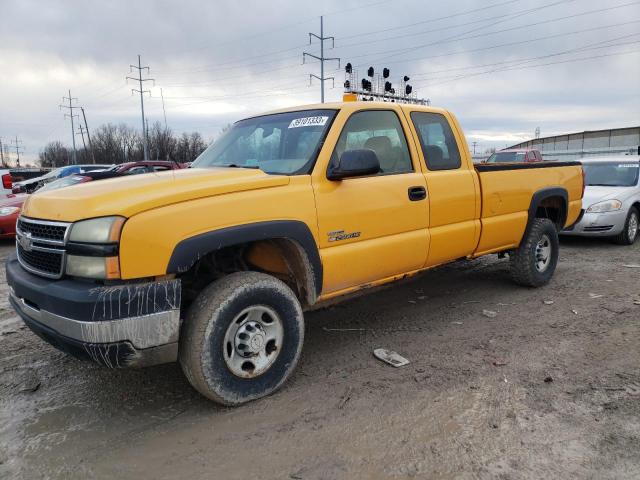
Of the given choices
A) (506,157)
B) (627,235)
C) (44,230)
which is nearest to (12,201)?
(44,230)

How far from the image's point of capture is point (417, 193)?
13.3 ft

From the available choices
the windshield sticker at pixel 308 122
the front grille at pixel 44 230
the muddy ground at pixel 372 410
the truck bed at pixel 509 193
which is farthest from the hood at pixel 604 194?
the front grille at pixel 44 230

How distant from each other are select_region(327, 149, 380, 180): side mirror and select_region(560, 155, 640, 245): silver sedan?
5.90 meters

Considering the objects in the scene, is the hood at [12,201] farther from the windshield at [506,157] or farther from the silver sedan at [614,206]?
the windshield at [506,157]

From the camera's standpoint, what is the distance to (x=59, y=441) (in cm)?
285

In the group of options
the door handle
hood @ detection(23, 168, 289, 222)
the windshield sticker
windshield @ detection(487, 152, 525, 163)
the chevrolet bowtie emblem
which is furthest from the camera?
Result: windshield @ detection(487, 152, 525, 163)

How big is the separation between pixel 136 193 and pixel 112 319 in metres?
0.73

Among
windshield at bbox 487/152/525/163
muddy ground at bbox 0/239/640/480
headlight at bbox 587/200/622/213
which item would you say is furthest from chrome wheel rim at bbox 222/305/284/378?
windshield at bbox 487/152/525/163

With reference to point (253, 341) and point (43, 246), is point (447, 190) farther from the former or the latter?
point (43, 246)

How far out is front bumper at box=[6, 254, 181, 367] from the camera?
261 centimetres

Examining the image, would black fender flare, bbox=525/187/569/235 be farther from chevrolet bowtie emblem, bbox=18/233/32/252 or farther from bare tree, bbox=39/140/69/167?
bare tree, bbox=39/140/69/167

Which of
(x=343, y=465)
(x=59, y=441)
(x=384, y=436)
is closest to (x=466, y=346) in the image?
(x=384, y=436)

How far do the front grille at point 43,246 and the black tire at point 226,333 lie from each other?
2.64 feet

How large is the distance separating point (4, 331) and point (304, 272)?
318 centimetres
